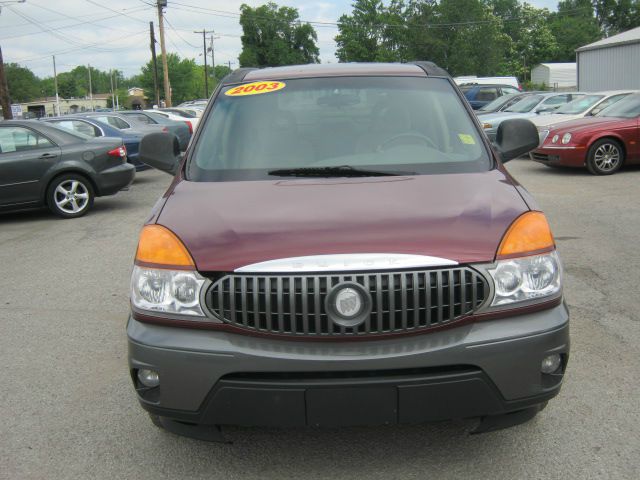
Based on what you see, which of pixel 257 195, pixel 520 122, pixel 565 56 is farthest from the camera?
pixel 565 56

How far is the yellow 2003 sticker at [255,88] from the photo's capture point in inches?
162

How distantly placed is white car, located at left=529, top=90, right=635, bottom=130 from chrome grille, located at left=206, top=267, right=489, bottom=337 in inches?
488

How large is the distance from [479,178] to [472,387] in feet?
3.76

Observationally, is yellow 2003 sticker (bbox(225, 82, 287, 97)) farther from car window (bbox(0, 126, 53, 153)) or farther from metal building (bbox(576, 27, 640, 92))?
metal building (bbox(576, 27, 640, 92))

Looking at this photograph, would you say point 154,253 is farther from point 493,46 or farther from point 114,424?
point 493,46

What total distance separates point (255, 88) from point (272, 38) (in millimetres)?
98173

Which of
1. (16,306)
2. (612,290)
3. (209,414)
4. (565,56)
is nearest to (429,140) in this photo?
(209,414)

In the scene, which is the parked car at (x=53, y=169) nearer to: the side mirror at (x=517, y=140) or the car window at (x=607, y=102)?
the side mirror at (x=517, y=140)

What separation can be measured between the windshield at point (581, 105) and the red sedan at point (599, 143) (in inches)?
90.6

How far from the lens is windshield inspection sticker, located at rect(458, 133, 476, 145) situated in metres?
3.77

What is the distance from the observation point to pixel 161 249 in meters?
2.87

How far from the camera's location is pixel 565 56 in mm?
106812

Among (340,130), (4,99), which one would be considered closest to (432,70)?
(340,130)

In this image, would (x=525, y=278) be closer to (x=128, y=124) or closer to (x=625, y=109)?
(x=625, y=109)
